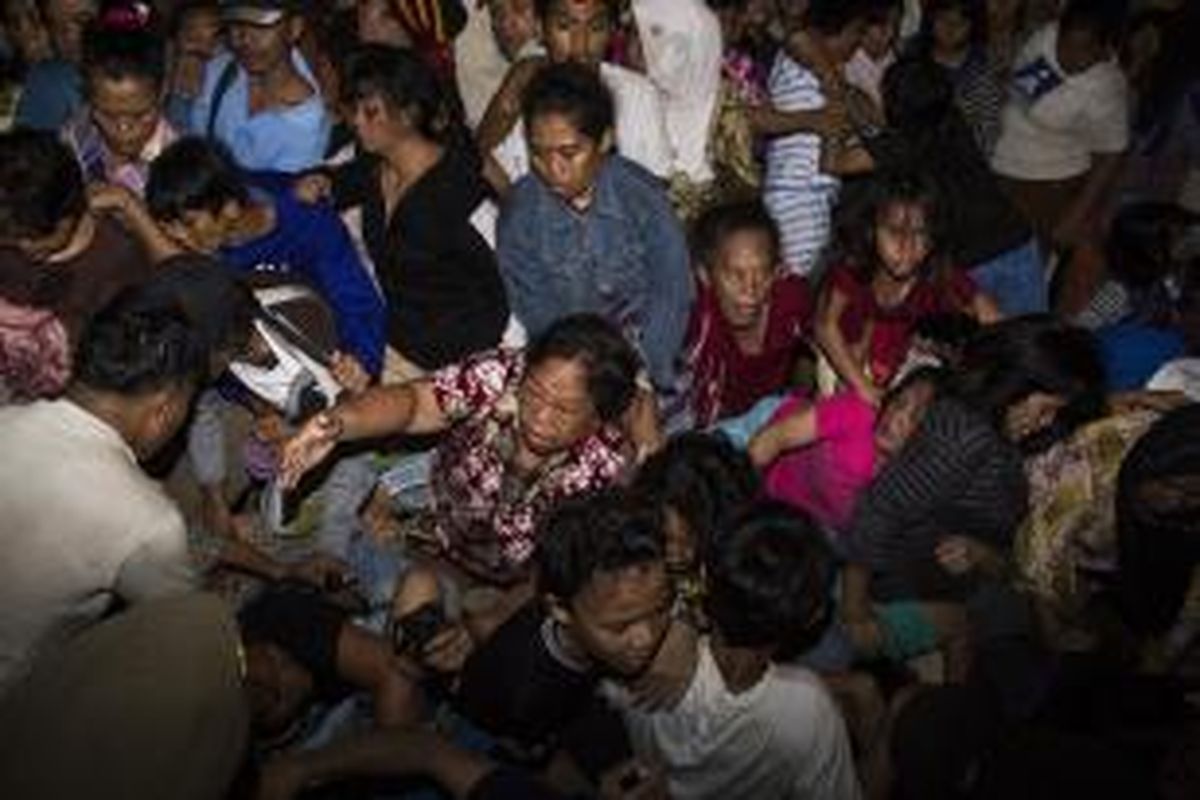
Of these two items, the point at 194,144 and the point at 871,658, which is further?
the point at 194,144

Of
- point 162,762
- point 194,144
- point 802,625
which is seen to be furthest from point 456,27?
point 162,762

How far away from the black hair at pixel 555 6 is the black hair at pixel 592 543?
2035mm

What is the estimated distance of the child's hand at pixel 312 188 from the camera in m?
4.31

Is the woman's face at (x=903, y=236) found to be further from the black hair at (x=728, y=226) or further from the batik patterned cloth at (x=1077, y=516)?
the batik patterned cloth at (x=1077, y=516)

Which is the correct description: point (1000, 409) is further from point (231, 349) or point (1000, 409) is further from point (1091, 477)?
point (231, 349)

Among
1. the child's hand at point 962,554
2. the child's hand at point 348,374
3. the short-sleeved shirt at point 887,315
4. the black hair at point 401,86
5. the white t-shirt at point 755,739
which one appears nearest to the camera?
the white t-shirt at point 755,739

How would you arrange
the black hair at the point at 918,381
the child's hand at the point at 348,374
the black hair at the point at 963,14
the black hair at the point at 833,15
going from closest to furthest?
the black hair at the point at 918,381, the child's hand at the point at 348,374, the black hair at the point at 833,15, the black hair at the point at 963,14

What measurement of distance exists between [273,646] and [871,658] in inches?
58.8

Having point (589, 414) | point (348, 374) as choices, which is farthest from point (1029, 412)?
point (348, 374)

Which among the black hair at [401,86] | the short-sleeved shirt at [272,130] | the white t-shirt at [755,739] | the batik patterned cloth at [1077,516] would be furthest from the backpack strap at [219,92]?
the batik patterned cloth at [1077,516]

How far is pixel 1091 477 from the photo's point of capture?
370 cm

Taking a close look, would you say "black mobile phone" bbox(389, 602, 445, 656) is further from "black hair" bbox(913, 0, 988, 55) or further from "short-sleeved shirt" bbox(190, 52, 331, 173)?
"black hair" bbox(913, 0, 988, 55)

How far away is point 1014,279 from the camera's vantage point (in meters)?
5.03

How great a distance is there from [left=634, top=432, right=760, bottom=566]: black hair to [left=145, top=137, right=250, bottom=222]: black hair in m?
1.48
